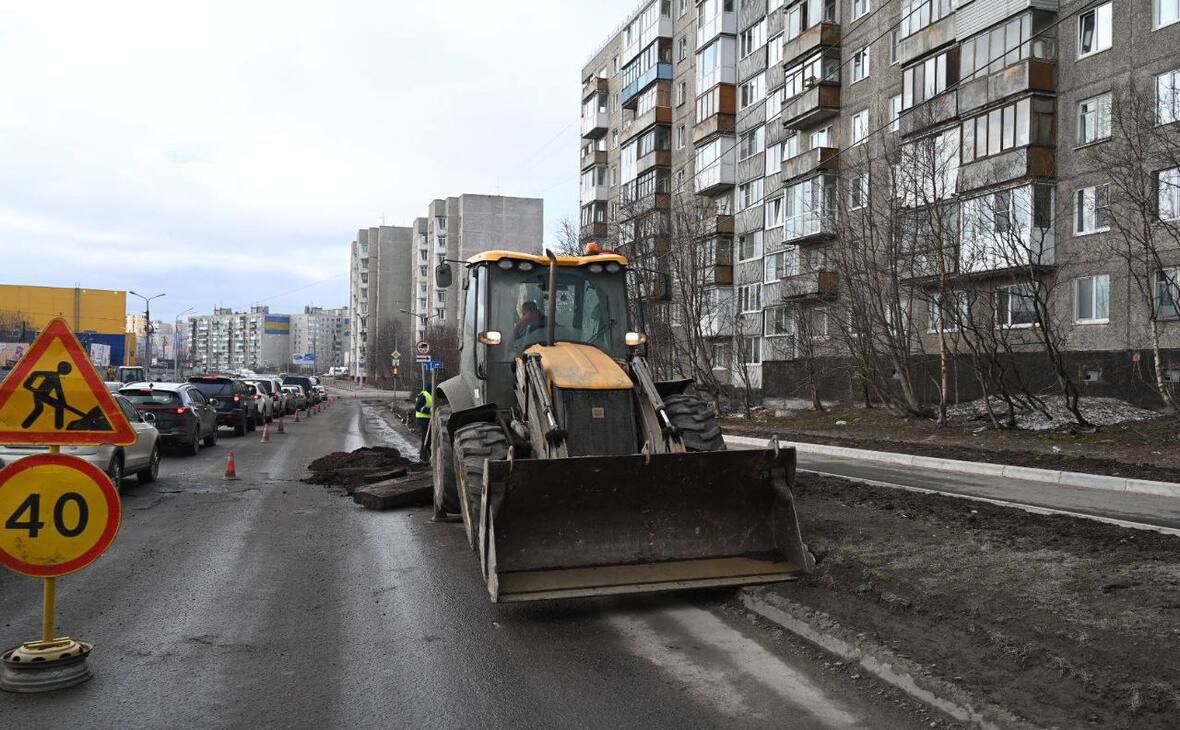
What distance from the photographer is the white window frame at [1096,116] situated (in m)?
23.9

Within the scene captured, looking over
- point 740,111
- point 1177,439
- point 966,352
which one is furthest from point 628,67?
point 1177,439

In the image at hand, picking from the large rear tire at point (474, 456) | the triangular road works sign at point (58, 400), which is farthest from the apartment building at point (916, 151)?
the triangular road works sign at point (58, 400)

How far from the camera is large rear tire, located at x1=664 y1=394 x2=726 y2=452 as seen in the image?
7797 millimetres

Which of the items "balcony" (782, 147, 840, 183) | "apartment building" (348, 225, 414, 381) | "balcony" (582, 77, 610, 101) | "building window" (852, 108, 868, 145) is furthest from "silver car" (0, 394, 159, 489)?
"apartment building" (348, 225, 414, 381)

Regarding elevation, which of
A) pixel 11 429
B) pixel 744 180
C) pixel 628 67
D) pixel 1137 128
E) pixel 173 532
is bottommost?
pixel 173 532

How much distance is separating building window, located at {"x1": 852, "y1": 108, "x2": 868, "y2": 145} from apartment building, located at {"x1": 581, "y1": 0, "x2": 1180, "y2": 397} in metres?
0.09

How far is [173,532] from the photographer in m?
9.64

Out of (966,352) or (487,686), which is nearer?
(487,686)

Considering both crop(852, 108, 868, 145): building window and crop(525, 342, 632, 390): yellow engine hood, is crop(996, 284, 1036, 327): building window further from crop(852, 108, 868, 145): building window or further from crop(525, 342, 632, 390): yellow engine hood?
crop(525, 342, 632, 390): yellow engine hood

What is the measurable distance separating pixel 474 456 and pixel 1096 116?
23709 mm

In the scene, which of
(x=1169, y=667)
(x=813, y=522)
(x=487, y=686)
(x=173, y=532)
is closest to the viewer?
(x=1169, y=667)

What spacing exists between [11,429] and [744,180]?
42123 millimetres

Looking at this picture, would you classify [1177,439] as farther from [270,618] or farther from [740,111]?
[740,111]

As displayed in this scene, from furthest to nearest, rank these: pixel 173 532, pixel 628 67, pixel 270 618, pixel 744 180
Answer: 1. pixel 628 67
2. pixel 744 180
3. pixel 173 532
4. pixel 270 618
